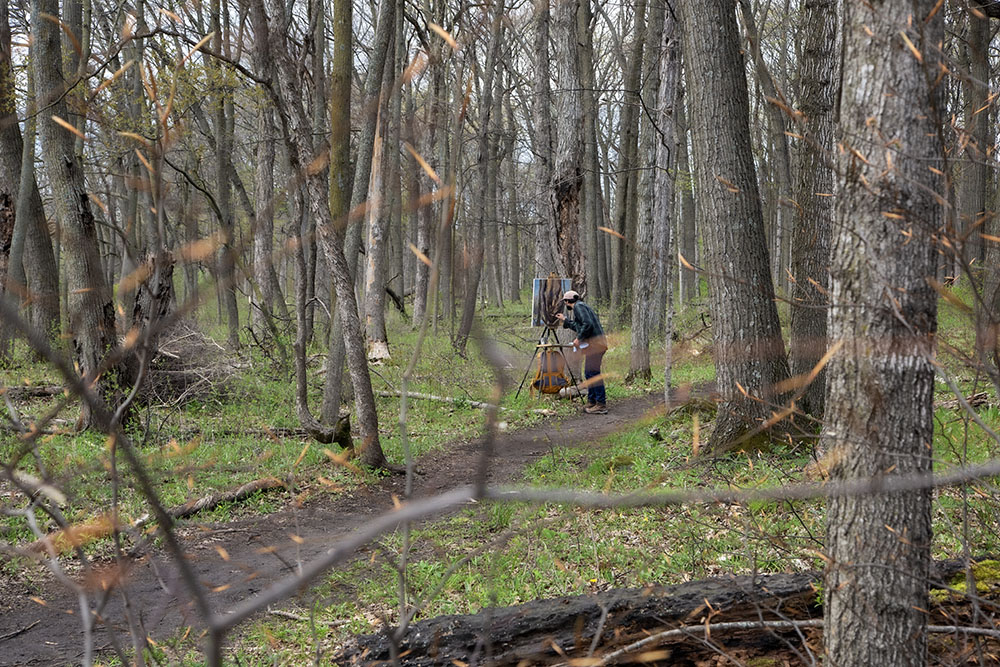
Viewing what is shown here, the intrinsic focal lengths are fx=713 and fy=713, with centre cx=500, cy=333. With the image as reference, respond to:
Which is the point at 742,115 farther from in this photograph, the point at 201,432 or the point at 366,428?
the point at 201,432

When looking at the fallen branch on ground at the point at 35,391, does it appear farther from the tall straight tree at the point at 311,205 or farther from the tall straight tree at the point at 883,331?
the tall straight tree at the point at 883,331

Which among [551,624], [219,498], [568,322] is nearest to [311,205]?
[219,498]

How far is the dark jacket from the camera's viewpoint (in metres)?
11.1

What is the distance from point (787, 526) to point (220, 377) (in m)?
7.81

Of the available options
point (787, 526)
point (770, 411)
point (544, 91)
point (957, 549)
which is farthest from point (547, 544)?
point (544, 91)

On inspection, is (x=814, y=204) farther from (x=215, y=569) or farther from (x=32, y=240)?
(x=32, y=240)

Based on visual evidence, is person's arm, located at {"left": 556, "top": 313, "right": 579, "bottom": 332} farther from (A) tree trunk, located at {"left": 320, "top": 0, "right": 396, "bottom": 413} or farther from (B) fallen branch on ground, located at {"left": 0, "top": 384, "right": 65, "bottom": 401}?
(B) fallen branch on ground, located at {"left": 0, "top": 384, "right": 65, "bottom": 401}

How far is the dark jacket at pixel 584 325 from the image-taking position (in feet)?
36.3

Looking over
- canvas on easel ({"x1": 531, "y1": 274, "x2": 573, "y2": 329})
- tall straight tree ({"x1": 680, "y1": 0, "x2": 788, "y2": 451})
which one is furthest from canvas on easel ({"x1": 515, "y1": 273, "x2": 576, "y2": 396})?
tall straight tree ({"x1": 680, "y1": 0, "x2": 788, "y2": 451})

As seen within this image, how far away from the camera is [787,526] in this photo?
5.18 meters

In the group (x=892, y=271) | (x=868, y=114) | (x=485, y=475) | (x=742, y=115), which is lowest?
(x=485, y=475)

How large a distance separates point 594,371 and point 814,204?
195 inches

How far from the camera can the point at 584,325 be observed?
11.1 metres

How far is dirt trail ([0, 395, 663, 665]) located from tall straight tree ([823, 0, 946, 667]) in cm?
137
